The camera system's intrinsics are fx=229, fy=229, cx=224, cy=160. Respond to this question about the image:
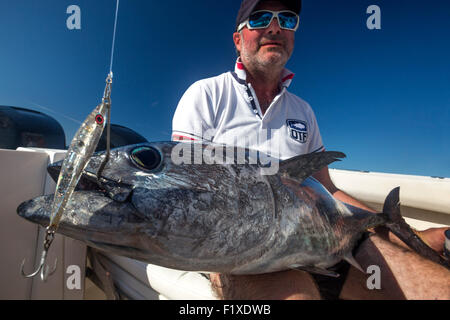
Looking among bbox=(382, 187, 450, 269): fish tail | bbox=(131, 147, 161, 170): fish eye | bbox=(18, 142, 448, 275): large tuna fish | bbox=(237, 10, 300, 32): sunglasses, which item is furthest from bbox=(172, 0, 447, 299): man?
bbox=(131, 147, 161, 170): fish eye

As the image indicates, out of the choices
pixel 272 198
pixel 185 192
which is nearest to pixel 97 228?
pixel 185 192

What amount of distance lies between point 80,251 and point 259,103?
2.13 m

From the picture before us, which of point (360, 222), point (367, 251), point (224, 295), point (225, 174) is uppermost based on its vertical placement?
point (225, 174)

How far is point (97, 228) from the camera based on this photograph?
0.60m

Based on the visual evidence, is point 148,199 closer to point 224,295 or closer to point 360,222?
point 224,295

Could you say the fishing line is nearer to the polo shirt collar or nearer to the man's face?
the polo shirt collar

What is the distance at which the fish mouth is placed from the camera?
0.64 m

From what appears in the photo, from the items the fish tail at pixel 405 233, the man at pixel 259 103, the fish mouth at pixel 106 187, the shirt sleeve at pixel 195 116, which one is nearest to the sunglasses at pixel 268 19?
the man at pixel 259 103

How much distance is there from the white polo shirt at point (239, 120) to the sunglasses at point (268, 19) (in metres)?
0.42

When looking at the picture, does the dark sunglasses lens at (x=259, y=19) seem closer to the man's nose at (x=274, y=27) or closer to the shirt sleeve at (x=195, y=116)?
the man's nose at (x=274, y=27)

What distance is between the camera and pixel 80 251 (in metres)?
2.13

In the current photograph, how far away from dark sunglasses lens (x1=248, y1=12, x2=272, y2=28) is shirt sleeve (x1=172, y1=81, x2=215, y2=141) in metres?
0.81

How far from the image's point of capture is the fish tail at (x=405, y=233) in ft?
4.72
